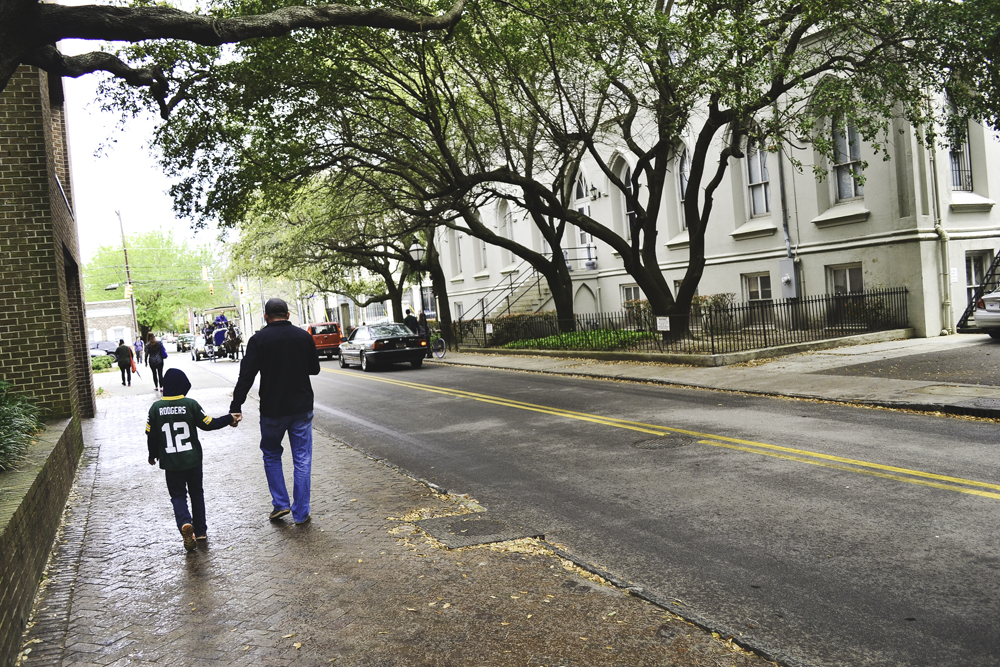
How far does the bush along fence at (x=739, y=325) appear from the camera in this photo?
63.9 ft

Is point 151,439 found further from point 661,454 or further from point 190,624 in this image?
point 661,454

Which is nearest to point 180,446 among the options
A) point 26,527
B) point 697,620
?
point 26,527

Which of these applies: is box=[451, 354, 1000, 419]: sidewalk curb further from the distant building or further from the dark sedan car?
the distant building

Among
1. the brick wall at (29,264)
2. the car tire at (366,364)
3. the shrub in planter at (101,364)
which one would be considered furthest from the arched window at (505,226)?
the brick wall at (29,264)

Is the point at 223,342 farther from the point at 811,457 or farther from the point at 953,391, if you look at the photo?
the point at 811,457

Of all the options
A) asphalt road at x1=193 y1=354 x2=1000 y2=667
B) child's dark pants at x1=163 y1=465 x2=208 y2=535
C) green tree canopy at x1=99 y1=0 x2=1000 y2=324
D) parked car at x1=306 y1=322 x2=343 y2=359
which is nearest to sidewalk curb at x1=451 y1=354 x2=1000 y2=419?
asphalt road at x1=193 y1=354 x2=1000 y2=667

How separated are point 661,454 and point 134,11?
22.7ft

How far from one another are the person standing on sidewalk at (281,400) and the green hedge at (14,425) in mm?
1991

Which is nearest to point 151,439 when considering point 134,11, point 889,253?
point 134,11

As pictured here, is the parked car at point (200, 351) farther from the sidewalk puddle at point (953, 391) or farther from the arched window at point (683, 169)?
the sidewalk puddle at point (953, 391)

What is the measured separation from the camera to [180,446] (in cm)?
637

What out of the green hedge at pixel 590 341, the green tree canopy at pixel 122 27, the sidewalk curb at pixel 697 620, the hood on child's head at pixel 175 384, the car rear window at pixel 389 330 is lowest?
the sidewalk curb at pixel 697 620

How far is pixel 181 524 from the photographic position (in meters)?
6.34

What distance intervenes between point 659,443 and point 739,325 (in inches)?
597
